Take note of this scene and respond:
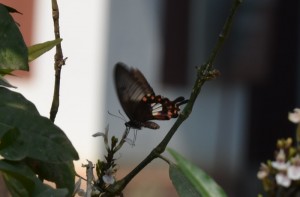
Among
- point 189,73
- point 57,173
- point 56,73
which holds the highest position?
point 56,73

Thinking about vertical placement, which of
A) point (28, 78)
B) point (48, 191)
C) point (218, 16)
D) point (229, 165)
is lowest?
point (229, 165)

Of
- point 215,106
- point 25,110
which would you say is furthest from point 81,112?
point 25,110

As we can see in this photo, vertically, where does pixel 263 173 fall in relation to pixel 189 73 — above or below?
above

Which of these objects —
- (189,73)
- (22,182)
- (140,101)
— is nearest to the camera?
(22,182)

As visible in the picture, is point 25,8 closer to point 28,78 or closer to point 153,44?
point 28,78

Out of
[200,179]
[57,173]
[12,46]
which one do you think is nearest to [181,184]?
[200,179]

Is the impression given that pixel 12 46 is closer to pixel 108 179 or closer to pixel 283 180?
pixel 108 179

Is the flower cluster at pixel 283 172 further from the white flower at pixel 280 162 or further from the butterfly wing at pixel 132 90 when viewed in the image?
the butterfly wing at pixel 132 90
